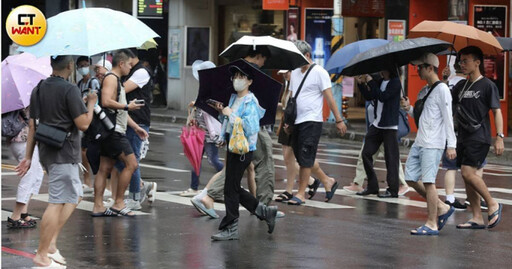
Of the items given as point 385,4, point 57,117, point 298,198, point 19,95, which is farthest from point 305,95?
point 385,4

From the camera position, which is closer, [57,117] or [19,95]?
[57,117]

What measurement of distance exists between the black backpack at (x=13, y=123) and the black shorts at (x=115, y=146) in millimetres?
928

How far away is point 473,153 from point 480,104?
52cm

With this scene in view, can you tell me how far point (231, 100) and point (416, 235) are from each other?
2286 mm

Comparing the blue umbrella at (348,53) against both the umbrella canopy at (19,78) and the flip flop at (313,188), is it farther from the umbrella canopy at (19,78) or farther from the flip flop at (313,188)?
the umbrella canopy at (19,78)

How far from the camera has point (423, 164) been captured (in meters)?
10.5

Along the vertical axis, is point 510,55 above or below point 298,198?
above

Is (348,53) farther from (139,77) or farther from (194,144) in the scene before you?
(139,77)

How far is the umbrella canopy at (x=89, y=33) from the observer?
31.9ft

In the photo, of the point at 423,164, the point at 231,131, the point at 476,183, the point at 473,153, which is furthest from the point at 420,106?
the point at 231,131

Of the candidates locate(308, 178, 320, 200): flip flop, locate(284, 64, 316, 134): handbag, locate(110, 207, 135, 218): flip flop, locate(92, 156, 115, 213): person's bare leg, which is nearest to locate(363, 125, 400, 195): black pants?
locate(308, 178, 320, 200): flip flop

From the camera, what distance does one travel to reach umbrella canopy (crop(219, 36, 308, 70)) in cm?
1093

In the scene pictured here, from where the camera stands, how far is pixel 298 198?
41.6ft

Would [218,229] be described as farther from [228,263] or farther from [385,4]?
[385,4]
